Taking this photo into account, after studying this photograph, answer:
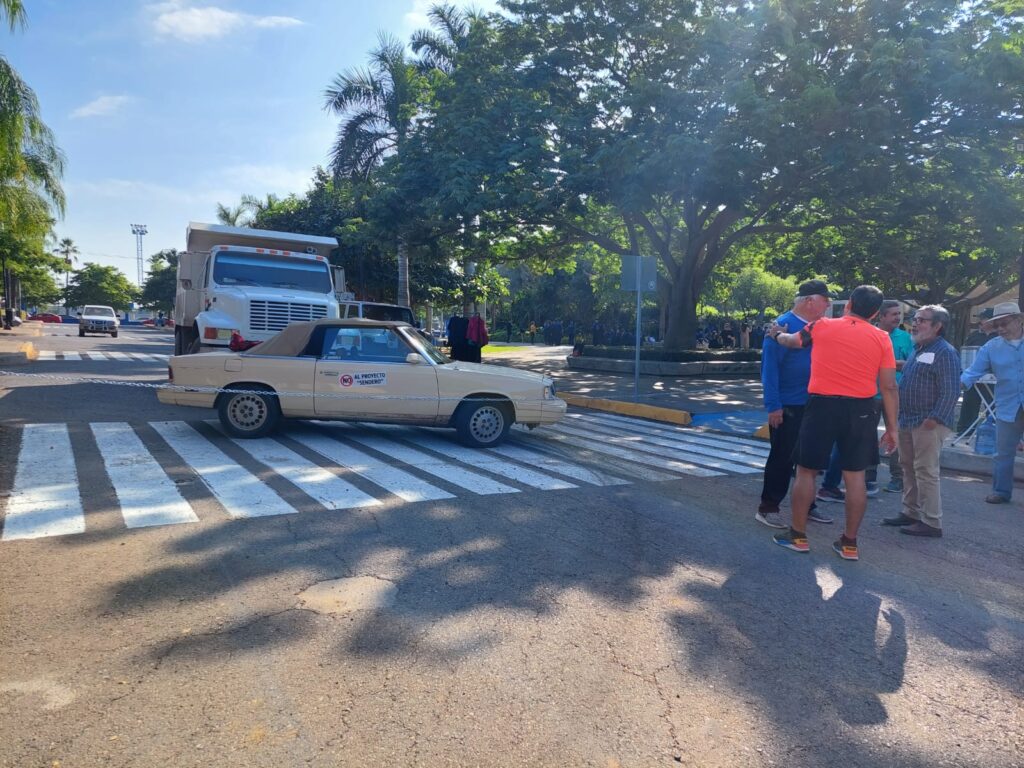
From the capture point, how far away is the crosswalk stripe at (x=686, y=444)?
9.12 meters

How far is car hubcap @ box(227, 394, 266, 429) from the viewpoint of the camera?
8.62 meters

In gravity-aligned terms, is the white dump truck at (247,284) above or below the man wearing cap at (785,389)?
above

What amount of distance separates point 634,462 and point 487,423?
6.03 ft

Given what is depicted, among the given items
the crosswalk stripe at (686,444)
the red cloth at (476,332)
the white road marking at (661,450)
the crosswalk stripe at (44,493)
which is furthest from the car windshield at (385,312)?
the crosswalk stripe at (44,493)

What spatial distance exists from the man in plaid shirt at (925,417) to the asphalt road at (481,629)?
32cm

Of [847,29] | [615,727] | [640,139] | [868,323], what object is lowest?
[615,727]

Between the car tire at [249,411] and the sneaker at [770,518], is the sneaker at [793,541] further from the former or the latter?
the car tire at [249,411]

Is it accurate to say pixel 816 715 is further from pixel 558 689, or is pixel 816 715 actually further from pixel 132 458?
pixel 132 458

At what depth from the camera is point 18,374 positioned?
15.2 metres

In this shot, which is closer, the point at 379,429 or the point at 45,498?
the point at 45,498

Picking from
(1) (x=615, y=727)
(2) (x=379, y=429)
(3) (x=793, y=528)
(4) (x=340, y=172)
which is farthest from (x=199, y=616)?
(4) (x=340, y=172)

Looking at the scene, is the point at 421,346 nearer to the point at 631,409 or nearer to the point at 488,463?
the point at 488,463

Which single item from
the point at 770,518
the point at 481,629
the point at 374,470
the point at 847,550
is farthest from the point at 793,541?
the point at 374,470

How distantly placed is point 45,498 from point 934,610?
6.46 m
